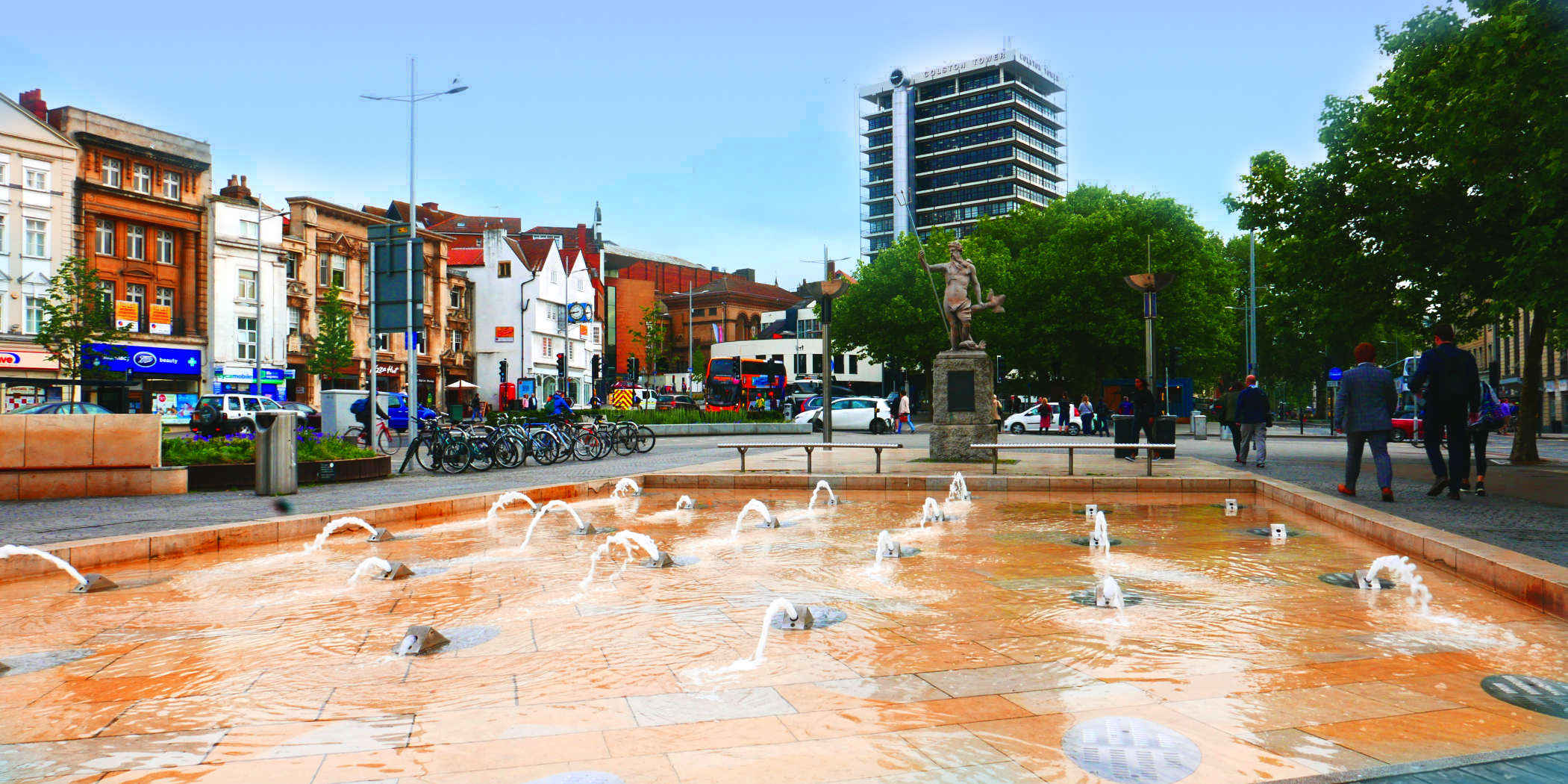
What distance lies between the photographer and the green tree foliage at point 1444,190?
40.2 ft

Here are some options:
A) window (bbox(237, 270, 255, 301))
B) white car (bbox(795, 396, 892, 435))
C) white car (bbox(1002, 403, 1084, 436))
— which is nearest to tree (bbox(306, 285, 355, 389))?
window (bbox(237, 270, 255, 301))

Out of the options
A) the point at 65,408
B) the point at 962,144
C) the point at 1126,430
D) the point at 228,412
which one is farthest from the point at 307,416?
the point at 962,144

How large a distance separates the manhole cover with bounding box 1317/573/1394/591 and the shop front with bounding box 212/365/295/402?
1803 inches

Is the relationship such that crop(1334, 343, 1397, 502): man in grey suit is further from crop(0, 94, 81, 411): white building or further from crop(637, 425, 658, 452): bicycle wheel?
crop(0, 94, 81, 411): white building

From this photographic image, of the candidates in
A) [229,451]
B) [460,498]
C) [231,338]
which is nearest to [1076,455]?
[460,498]

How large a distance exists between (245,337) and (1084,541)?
47.6 meters

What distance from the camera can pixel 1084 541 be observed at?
871 cm

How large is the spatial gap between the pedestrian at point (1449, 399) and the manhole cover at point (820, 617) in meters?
8.51

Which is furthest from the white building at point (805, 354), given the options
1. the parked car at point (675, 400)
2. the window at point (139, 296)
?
the window at point (139, 296)

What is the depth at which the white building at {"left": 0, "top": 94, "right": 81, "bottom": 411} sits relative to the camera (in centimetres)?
3819

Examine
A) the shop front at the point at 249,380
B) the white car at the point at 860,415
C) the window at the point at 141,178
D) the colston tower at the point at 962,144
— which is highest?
the colston tower at the point at 962,144

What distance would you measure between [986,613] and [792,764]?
266 cm

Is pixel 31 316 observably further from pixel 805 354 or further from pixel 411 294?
pixel 805 354

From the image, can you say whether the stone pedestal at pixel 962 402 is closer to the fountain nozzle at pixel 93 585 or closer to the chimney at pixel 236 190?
the fountain nozzle at pixel 93 585
